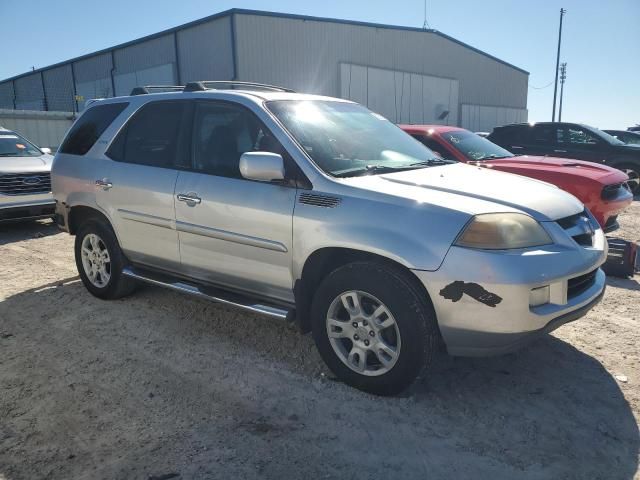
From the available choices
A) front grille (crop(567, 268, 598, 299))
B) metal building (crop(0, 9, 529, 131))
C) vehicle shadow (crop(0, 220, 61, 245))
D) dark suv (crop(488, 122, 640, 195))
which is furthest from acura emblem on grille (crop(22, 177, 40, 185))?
metal building (crop(0, 9, 529, 131))

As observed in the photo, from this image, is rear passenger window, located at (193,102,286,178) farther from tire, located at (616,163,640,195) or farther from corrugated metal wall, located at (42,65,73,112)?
corrugated metal wall, located at (42,65,73,112)

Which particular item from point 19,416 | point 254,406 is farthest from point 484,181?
point 19,416

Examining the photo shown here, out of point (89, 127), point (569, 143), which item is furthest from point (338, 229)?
point (569, 143)

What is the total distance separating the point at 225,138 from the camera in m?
3.86

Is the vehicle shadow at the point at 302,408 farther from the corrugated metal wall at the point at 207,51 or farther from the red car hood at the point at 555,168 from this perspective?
the corrugated metal wall at the point at 207,51

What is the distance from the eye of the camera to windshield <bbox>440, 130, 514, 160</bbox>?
24.4 feet

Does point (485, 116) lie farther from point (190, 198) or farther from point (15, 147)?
point (190, 198)

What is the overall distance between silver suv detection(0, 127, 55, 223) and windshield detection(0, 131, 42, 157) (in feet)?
0.35

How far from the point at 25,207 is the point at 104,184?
14.3 ft

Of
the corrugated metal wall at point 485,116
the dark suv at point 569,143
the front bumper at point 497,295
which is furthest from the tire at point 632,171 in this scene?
the corrugated metal wall at point 485,116

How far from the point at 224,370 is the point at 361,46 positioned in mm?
24059

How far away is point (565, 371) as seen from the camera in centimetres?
346

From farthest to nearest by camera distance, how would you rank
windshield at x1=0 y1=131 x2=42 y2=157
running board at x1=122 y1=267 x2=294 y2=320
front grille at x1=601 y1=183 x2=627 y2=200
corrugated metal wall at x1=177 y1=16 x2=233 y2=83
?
corrugated metal wall at x1=177 y1=16 x2=233 y2=83
windshield at x1=0 y1=131 x2=42 y2=157
front grille at x1=601 y1=183 x2=627 y2=200
running board at x1=122 y1=267 x2=294 y2=320

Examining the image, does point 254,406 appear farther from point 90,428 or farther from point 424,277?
point 424,277
